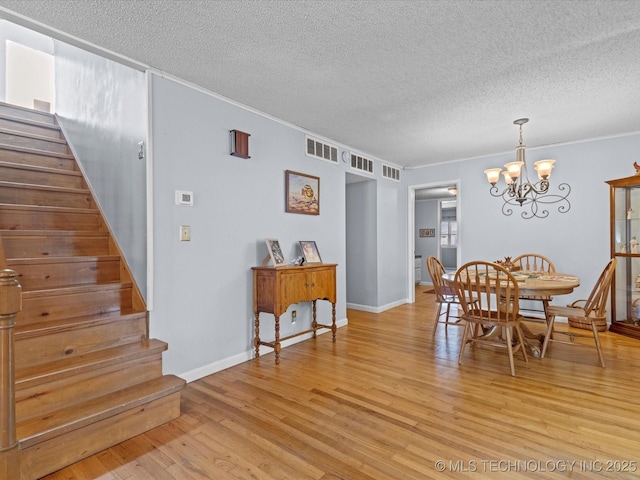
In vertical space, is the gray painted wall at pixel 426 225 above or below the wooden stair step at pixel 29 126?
below

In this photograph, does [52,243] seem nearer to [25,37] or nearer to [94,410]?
[94,410]

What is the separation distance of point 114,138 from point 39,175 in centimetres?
91

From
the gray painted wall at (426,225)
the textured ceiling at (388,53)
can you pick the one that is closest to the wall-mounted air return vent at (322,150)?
the textured ceiling at (388,53)

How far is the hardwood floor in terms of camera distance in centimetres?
169

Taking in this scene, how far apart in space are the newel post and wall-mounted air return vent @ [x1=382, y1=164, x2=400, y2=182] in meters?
4.71

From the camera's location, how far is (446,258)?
10461mm

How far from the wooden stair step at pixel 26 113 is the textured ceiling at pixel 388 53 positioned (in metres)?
2.40

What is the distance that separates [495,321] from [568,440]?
1047 millimetres

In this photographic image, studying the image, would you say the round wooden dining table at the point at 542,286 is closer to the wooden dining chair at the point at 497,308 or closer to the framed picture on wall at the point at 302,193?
the wooden dining chair at the point at 497,308

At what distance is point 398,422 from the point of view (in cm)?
210

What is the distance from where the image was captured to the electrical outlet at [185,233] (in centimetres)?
272

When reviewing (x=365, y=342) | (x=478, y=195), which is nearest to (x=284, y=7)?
(x=365, y=342)

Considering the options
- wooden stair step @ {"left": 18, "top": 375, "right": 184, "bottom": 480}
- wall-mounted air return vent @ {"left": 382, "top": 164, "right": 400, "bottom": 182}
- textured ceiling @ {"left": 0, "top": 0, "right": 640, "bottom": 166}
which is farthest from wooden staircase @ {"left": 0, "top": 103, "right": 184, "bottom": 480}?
wall-mounted air return vent @ {"left": 382, "top": 164, "right": 400, "bottom": 182}

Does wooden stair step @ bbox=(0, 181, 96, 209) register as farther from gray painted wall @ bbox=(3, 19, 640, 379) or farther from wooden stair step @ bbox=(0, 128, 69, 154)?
wooden stair step @ bbox=(0, 128, 69, 154)
